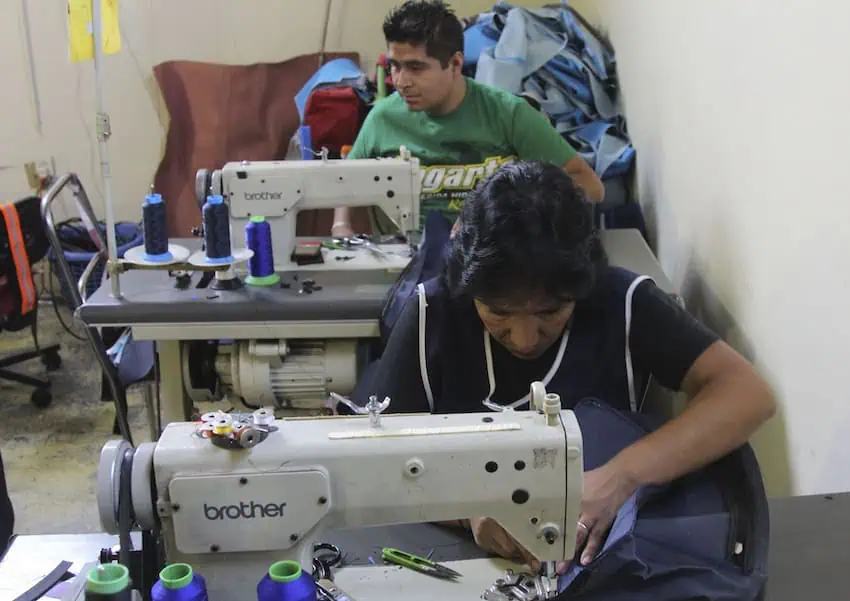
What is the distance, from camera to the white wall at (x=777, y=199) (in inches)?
51.7

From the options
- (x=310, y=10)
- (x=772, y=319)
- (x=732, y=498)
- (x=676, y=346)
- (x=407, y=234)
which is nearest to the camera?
(x=732, y=498)

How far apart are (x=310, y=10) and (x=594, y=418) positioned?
3.07 m

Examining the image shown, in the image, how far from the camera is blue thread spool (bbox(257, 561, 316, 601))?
87 centimetres

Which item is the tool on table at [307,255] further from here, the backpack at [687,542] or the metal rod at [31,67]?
the metal rod at [31,67]

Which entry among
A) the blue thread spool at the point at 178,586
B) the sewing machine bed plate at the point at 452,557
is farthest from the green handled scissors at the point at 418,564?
the blue thread spool at the point at 178,586

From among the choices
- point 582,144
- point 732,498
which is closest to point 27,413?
point 582,144

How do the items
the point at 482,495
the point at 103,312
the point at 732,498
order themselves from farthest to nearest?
the point at 103,312, the point at 732,498, the point at 482,495

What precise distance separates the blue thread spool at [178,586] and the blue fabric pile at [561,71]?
2.27m

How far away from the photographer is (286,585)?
2.86ft

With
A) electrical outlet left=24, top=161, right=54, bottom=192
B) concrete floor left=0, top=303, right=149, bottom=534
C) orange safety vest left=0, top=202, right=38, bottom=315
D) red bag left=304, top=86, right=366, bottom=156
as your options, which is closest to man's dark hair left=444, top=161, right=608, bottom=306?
concrete floor left=0, top=303, right=149, bottom=534

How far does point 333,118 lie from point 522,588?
249 centimetres

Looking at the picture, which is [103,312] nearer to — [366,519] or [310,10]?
[366,519]

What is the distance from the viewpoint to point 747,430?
122 centimetres

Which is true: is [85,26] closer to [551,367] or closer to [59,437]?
[551,367]
